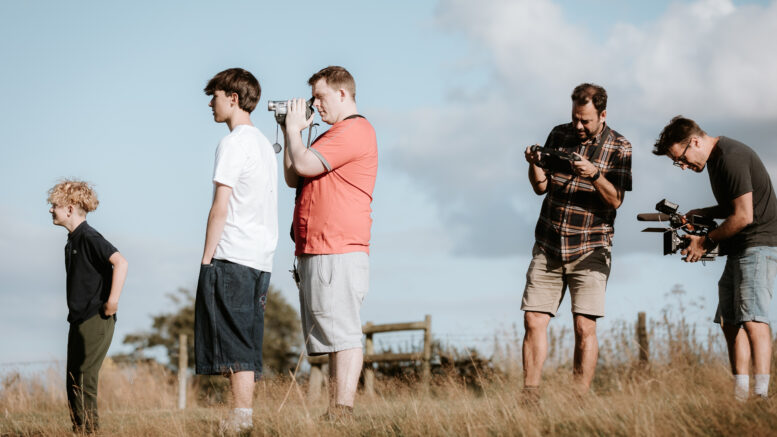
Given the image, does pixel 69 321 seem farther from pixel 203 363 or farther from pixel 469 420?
pixel 469 420

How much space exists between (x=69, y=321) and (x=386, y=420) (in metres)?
2.53

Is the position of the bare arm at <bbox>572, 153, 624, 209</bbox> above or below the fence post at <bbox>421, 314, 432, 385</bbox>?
above

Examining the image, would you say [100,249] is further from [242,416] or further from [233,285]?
[242,416]

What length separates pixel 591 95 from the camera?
5.36 meters

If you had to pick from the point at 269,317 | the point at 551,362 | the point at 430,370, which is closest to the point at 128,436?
the point at 551,362

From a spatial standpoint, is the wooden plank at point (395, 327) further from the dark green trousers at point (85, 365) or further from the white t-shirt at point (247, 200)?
the white t-shirt at point (247, 200)

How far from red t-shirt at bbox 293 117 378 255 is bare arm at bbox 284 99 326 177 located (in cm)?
6

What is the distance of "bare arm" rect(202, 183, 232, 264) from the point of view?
4.72 meters

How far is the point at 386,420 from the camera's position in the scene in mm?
4891

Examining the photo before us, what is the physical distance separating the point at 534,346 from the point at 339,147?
6.65 feet

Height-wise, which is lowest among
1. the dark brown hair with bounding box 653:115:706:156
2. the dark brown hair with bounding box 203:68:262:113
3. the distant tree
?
the distant tree

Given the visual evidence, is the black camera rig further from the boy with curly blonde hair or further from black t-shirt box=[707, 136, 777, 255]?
the boy with curly blonde hair

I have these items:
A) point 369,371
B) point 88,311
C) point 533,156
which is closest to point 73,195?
point 88,311

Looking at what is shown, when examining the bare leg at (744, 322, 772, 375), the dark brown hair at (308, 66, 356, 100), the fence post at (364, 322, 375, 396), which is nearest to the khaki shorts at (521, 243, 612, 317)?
the bare leg at (744, 322, 772, 375)
